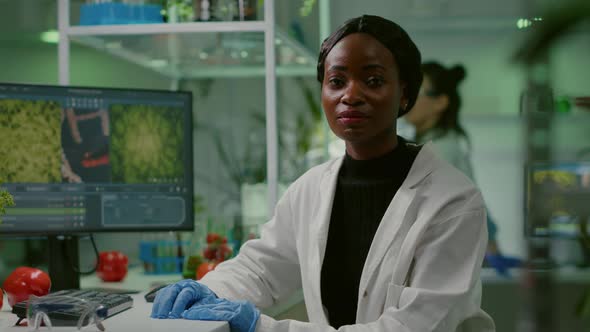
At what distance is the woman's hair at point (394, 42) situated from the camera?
1647mm

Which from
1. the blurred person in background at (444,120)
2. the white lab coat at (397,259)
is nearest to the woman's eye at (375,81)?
the white lab coat at (397,259)

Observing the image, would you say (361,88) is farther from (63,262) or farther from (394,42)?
(63,262)

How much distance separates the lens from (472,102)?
3.79m

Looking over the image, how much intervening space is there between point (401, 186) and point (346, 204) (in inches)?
6.9

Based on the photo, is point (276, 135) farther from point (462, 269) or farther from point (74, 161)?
point (462, 269)

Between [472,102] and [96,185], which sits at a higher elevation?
[472,102]

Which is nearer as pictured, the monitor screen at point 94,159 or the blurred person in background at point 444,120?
the monitor screen at point 94,159

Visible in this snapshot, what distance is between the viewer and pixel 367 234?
171cm

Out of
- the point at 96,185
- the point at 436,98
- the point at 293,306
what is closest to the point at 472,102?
the point at 436,98

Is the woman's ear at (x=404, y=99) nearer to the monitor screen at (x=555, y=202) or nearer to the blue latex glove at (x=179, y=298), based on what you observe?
the blue latex glove at (x=179, y=298)

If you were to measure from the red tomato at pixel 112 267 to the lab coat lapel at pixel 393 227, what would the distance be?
1.04 meters

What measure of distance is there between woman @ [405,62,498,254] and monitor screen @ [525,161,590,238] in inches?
111

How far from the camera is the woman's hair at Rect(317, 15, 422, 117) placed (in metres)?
1.65

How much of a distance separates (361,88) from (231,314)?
1.87 feet
